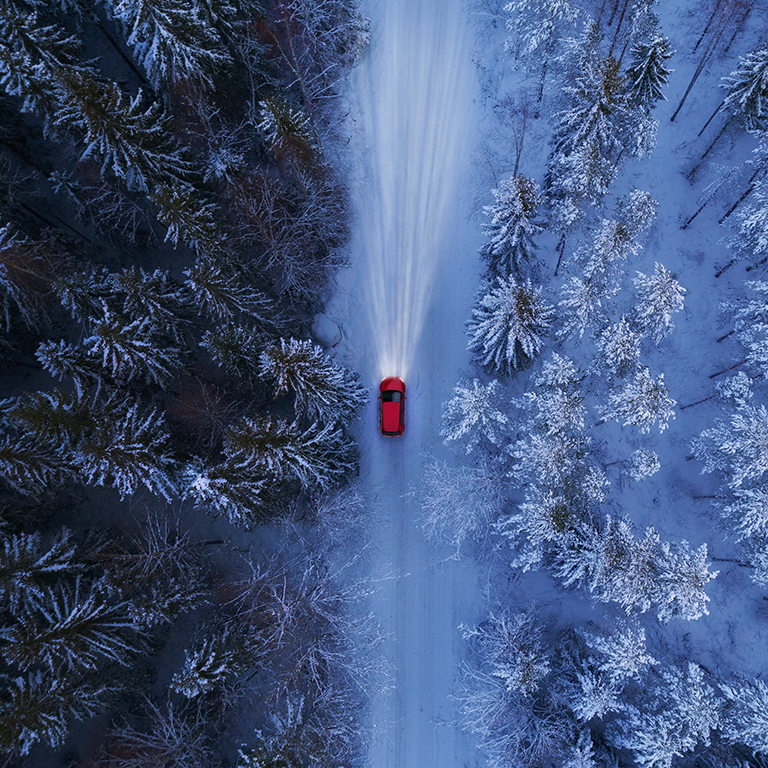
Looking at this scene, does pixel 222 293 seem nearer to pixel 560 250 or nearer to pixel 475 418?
pixel 475 418

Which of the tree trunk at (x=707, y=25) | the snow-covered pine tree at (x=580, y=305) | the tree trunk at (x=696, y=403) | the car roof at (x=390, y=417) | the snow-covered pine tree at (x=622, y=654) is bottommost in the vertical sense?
the snow-covered pine tree at (x=622, y=654)

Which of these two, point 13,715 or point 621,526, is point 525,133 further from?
point 13,715

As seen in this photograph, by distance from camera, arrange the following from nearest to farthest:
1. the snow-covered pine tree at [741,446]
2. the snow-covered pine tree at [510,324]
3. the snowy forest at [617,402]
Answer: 1. the snow-covered pine tree at [510,324]
2. the snowy forest at [617,402]
3. the snow-covered pine tree at [741,446]

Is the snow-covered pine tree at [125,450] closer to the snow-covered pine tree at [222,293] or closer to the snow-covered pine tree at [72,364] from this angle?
the snow-covered pine tree at [72,364]

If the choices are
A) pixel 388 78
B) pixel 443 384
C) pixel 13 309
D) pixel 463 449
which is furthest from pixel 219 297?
pixel 388 78

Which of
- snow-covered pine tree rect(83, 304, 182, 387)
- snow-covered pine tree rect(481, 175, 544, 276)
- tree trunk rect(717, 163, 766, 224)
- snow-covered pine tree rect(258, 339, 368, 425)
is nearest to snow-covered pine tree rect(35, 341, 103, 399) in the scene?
snow-covered pine tree rect(83, 304, 182, 387)

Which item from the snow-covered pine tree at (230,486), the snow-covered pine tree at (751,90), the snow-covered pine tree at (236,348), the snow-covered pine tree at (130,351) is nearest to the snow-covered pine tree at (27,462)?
the snow-covered pine tree at (130,351)

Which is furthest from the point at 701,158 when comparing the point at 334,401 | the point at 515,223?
the point at 334,401
